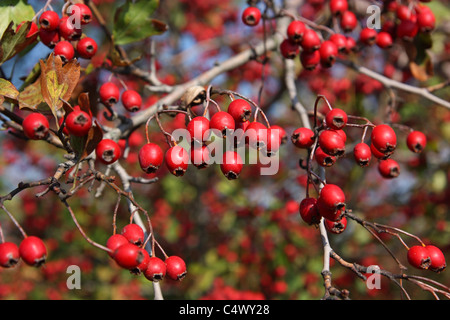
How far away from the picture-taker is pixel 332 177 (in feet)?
19.0

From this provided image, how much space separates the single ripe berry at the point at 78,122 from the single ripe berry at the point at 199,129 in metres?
0.39

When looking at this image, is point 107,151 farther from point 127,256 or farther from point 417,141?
point 417,141

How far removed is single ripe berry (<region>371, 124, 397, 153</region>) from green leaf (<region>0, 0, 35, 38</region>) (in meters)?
1.83

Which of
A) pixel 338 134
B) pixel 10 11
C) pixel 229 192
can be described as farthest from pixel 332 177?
pixel 10 11

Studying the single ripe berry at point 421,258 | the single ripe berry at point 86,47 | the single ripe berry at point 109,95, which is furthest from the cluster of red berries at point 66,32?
the single ripe berry at point 421,258

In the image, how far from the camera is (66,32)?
1790 millimetres

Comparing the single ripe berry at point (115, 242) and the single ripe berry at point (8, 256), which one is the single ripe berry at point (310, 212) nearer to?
the single ripe berry at point (115, 242)

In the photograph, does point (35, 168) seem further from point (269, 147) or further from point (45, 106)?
point (269, 147)

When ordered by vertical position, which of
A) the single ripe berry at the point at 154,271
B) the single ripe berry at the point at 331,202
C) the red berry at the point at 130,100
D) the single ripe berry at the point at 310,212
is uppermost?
the red berry at the point at 130,100

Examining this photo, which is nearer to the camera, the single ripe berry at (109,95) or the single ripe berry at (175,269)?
the single ripe berry at (175,269)

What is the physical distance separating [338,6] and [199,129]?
1.69 meters

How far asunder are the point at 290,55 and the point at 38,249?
165 centimetres

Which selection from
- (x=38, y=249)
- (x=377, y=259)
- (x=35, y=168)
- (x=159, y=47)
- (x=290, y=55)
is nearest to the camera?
(x=38, y=249)

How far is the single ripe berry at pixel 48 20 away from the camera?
1734mm
